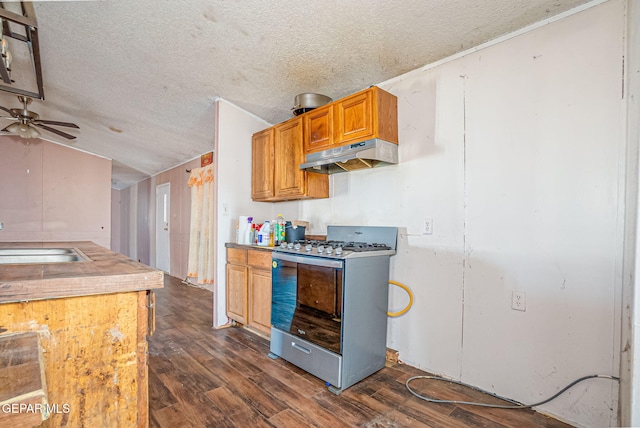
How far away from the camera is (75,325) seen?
92 cm

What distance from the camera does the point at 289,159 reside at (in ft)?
9.92

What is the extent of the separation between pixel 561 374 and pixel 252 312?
7.75ft

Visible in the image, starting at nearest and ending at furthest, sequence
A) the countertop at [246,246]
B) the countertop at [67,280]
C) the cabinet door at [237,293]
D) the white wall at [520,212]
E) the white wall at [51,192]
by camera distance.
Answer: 1. the countertop at [67,280]
2. the white wall at [520,212]
3. the countertop at [246,246]
4. the cabinet door at [237,293]
5. the white wall at [51,192]

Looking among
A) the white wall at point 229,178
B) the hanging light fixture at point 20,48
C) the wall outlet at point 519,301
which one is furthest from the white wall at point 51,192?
the wall outlet at point 519,301

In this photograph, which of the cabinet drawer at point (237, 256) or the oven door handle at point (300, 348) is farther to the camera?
the cabinet drawer at point (237, 256)

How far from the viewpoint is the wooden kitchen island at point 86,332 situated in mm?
859

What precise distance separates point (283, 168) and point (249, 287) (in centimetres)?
125

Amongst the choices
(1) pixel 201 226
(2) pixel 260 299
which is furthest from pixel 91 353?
(1) pixel 201 226

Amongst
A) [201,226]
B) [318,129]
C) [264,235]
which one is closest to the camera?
[318,129]

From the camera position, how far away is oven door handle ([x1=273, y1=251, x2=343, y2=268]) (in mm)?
1989

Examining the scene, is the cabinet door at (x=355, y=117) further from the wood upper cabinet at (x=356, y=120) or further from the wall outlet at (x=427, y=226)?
the wall outlet at (x=427, y=226)

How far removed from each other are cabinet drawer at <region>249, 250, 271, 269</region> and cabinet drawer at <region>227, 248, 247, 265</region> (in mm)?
114

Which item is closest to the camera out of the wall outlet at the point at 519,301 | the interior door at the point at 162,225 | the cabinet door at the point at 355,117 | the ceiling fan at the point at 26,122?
the wall outlet at the point at 519,301

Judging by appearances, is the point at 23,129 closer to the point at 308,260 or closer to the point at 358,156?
the point at 308,260
